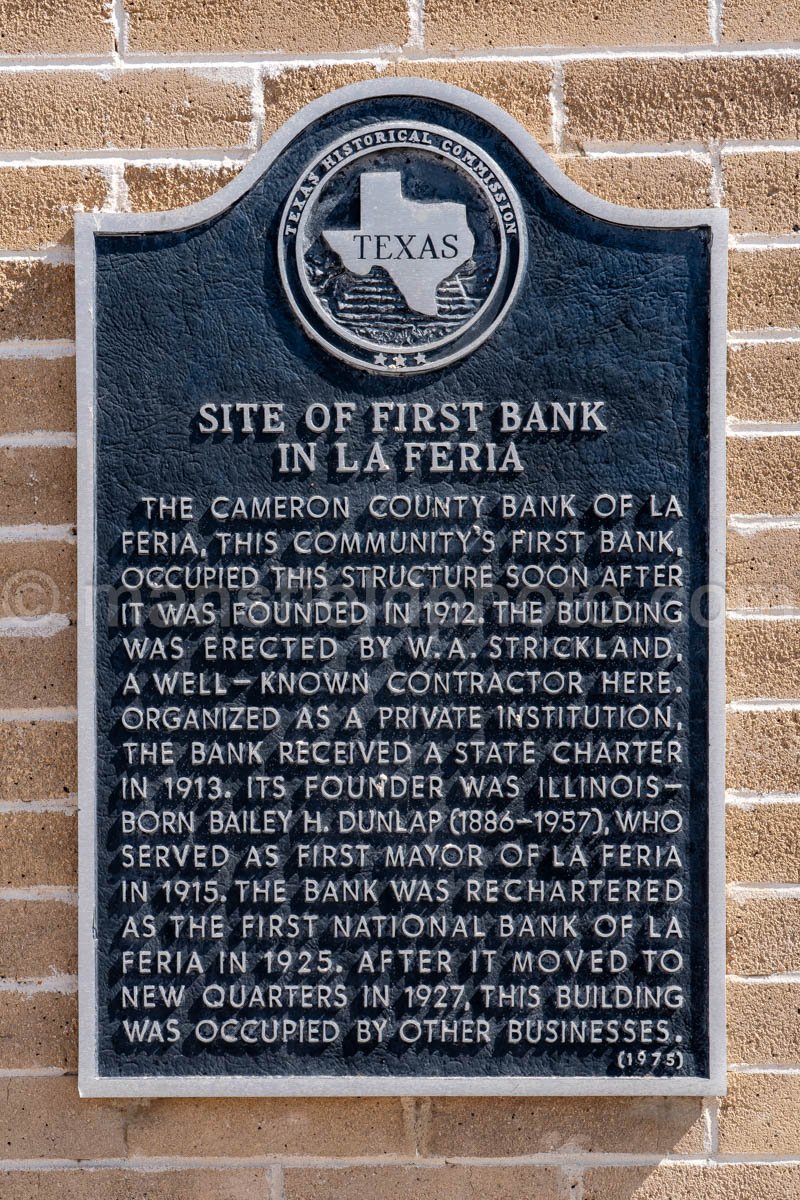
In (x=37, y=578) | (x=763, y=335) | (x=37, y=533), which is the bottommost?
(x=37, y=578)

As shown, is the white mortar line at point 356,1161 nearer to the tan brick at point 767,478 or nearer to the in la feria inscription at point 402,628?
the in la feria inscription at point 402,628

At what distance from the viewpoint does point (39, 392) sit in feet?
9.82

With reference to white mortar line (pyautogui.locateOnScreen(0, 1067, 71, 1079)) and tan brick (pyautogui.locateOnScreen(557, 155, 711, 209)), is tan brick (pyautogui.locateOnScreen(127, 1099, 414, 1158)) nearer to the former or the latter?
white mortar line (pyautogui.locateOnScreen(0, 1067, 71, 1079))

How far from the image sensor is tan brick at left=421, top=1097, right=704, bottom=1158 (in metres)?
2.92

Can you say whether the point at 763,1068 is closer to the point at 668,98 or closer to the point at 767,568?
the point at 767,568

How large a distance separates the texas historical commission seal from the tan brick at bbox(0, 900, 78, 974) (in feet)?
5.98

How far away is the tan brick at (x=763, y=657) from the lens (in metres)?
2.97

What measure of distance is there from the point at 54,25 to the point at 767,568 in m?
2.63

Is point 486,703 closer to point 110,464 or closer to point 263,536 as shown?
point 263,536

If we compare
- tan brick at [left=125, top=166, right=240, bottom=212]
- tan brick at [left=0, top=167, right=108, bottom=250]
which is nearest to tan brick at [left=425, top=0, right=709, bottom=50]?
tan brick at [left=125, top=166, right=240, bottom=212]

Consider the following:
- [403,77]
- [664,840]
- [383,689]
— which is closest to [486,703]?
[383,689]

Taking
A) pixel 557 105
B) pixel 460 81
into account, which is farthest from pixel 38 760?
pixel 557 105

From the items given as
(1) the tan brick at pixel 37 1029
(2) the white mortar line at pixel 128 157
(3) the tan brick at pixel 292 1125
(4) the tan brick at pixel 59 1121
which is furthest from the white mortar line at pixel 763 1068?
(2) the white mortar line at pixel 128 157

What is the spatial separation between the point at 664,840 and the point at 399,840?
738mm
